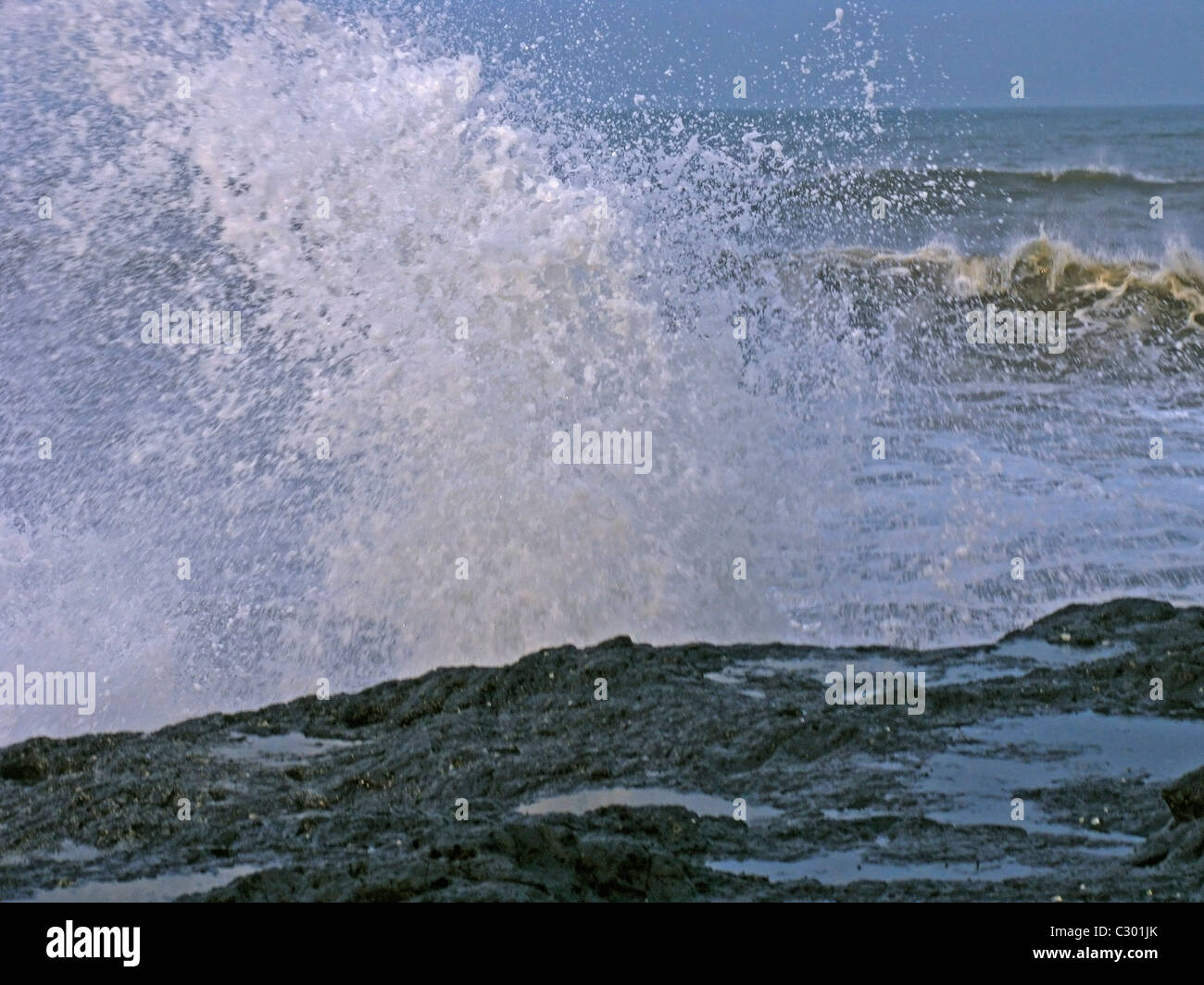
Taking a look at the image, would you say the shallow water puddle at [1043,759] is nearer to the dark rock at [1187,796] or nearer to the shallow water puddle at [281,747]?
the dark rock at [1187,796]

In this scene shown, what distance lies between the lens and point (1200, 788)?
14.4 feet

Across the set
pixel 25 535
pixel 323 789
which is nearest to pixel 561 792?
pixel 323 789

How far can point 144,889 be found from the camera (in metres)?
3.88

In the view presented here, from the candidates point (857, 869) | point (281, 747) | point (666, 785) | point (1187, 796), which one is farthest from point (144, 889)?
point (1187, 796)

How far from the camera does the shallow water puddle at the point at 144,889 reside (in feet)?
12.6

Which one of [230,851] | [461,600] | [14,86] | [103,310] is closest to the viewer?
[230,851]

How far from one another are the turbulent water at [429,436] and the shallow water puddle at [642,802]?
1.61 meters

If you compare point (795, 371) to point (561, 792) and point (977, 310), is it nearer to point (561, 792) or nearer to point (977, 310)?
point (561, 792)

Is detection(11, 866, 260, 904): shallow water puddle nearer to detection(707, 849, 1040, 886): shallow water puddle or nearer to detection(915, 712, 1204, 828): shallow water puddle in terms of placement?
detection(707, 849, 1040, 886): shallow water puddle

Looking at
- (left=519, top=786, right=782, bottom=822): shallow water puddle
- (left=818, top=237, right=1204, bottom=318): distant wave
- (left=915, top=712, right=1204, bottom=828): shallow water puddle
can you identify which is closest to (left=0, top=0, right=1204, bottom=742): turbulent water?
(left=915, top=712, right=1204, bottom=828): shallow water puddle

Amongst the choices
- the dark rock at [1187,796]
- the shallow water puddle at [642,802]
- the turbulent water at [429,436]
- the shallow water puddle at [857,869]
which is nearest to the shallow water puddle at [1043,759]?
the dark rock at [1187,796]

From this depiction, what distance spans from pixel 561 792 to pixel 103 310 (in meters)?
8.30

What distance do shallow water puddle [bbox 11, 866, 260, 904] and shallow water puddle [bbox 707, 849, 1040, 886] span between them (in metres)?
1.25

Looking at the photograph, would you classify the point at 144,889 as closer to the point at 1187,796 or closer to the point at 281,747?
the point at 281,747
